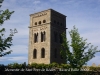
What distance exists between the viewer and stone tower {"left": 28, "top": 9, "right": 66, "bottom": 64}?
4338 centimetres

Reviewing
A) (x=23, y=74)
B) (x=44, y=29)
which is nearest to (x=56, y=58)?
(x=44, y=29)

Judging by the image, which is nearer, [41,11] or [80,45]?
[80,45]

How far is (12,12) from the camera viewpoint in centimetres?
1739

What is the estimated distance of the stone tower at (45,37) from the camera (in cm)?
4338

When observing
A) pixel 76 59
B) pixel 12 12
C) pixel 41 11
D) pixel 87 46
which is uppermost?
pixel 41 11

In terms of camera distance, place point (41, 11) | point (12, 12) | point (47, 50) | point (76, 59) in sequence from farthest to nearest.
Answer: point (41, 11)
point (47, 50)
point (76, 59)
point (12, 12)

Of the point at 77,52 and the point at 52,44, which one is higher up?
the point at 52,44

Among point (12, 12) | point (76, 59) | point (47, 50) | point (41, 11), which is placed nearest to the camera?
point (12, 12)

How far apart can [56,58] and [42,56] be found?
3.36 m

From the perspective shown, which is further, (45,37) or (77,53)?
(45,37)

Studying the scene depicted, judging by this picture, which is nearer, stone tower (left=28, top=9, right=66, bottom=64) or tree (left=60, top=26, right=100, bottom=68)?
tree (left=60, top=26, right=100, bottom=68)

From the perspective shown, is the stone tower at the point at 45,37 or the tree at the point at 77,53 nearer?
the tree at the point at 77,53

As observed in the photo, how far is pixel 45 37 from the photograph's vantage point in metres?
44.5

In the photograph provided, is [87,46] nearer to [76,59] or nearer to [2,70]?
[76,59]
